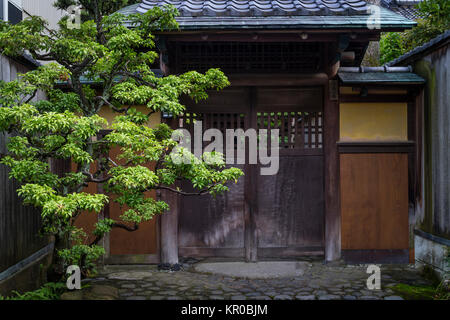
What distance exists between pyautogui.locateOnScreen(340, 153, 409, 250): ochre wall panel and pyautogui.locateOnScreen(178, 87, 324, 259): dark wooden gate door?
2.15ft

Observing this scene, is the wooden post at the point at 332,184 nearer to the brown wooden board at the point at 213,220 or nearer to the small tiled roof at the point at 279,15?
the small tiled roof at the point at 279,15

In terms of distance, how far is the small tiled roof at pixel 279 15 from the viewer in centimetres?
757

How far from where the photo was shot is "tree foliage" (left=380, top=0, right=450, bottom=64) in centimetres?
1029

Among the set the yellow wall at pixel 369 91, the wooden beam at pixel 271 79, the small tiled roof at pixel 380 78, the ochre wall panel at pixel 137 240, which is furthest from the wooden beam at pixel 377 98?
the ochre wall panel at pixel 137 240

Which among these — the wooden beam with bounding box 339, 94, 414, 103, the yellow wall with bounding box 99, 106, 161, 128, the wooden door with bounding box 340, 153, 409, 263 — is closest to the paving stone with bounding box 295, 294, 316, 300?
the wooden door with bounding box 340, 153, 409, 263

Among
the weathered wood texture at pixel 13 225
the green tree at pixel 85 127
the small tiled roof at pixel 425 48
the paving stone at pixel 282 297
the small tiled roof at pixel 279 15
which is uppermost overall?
the small tiled roof at pixel 279 15

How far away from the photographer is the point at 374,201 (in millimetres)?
9133

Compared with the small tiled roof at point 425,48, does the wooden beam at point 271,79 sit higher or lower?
lower

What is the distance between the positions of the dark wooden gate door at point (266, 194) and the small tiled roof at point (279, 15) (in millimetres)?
1796

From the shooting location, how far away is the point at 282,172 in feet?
30.9

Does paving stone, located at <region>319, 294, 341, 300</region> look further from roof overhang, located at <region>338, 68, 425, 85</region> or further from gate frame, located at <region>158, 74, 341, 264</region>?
roof overhang, located at <region>338, 68, 425, 85</region>

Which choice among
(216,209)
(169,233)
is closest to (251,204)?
(216,209)

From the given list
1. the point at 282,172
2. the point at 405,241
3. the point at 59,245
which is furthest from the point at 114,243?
the point at 405,241

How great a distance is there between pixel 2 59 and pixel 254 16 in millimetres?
4889
